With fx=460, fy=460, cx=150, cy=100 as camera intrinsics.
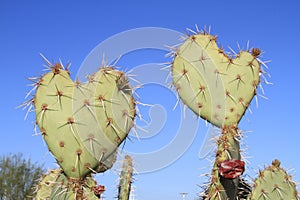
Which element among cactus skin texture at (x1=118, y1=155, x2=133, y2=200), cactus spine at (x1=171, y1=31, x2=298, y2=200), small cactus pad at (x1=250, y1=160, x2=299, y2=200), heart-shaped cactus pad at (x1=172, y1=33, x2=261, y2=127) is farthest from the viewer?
small cactus pad at (x1=250, y1=160, x2=299, y2=200)

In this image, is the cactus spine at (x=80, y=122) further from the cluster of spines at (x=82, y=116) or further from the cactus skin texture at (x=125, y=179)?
the cactus skin texture at (x=125, y=179)

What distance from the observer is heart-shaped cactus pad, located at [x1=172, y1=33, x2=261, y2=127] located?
306cm

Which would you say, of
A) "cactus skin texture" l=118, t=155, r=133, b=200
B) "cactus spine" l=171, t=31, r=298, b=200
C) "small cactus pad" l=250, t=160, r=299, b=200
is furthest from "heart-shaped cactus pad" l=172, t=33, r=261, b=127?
"small cactus pad" l=250, t=160, r=299, b=200

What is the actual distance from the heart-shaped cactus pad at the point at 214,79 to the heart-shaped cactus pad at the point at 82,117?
0.65 meters

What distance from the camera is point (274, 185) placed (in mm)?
3645

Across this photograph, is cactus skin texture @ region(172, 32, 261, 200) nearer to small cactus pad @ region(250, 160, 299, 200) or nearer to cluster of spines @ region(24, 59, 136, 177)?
small cactus pad @ region(250, 160, 299, 200)

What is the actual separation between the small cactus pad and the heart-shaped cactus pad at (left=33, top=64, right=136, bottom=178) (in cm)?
144

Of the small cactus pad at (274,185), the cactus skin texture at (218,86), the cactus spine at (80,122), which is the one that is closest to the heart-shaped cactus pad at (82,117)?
the cactus spine at (80,122)

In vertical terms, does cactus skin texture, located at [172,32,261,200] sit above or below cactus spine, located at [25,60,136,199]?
above

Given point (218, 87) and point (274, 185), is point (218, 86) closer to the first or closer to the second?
point (218, 87)

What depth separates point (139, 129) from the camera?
270cm

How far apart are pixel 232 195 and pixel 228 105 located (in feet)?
1.92

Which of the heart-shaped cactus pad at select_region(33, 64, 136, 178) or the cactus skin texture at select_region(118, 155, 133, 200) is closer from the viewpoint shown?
the heart-shaped cactus pad at select_region(33, 64, 136, 178)

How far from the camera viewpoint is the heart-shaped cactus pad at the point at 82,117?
2.45 m
